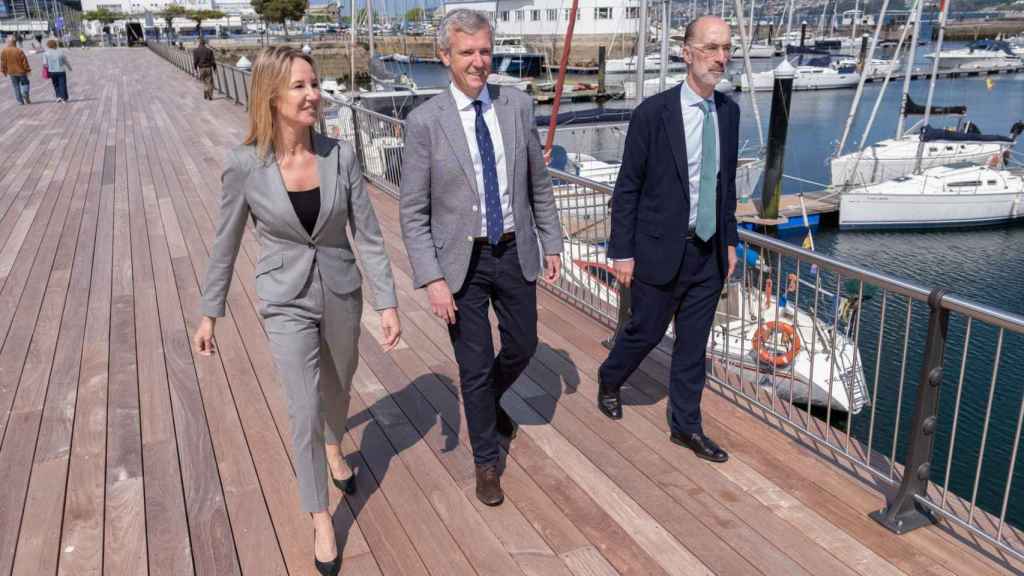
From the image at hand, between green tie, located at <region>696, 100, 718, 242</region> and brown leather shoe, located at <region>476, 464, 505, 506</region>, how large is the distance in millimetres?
1349

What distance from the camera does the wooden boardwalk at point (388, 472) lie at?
287cm

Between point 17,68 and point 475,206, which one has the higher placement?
point 17,68

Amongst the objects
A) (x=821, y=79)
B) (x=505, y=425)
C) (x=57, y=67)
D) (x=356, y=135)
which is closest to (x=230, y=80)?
(x=57, y=67)

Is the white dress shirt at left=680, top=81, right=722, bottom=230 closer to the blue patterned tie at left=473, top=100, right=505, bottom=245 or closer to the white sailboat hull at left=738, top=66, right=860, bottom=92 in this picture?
the blue patterned tie at left=473, top=100, right=505, bottom=245

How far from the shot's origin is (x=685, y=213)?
3.25 metres

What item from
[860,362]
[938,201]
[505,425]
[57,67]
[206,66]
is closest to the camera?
[505,425]

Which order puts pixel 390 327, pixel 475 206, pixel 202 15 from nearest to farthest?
pixel 390 327 < pixel 475 206 < pixel 202 15

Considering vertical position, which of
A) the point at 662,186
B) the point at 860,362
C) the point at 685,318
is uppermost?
the point at 662,186

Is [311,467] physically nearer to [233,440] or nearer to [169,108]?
[233,440]

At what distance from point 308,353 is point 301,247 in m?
0.38

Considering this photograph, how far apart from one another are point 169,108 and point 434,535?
1812cm

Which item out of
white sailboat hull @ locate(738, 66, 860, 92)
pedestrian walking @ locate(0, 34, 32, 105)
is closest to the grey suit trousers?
pedestrian walking @ locate(0, 34, 32, 105)

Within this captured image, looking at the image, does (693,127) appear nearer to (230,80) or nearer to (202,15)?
(230,80)

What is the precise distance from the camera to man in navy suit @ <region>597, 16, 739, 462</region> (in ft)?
10.4
